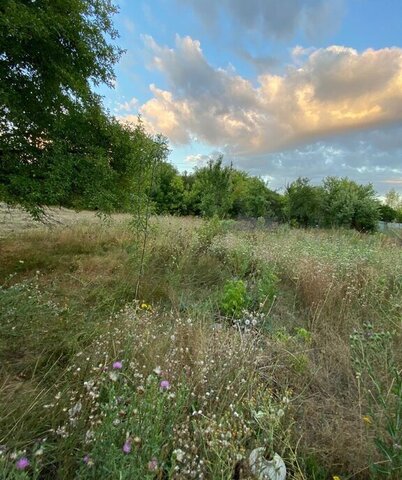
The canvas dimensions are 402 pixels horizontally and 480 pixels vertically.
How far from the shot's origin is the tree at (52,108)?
452 cm

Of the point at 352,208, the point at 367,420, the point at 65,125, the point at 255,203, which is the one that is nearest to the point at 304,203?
the point at 352,208

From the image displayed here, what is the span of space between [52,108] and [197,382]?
17.4ft

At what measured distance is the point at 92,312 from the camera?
2.60 m

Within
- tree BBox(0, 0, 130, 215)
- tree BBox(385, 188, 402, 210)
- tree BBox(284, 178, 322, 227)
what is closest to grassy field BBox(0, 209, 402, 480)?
tree BBox(0, 0, 130, 215)

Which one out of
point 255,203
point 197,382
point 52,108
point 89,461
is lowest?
point 197,382

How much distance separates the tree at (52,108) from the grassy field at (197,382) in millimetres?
1664

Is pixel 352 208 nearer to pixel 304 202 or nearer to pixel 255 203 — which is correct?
pixel 304 202

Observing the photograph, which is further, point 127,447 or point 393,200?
point 393,200

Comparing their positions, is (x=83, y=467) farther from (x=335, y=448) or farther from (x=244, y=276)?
(x=244, y=276)

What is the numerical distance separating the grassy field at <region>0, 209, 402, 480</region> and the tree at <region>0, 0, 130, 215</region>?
1664 millimetres

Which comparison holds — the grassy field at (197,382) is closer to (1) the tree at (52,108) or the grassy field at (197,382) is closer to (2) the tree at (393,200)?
(1) the tree at (52,108)

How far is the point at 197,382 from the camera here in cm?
180

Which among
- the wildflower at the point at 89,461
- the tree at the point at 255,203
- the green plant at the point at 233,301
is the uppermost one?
the tree at the point at 255,203

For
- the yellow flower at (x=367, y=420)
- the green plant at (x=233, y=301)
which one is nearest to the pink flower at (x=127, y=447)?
the yellow flower at (x=367, y=420)
